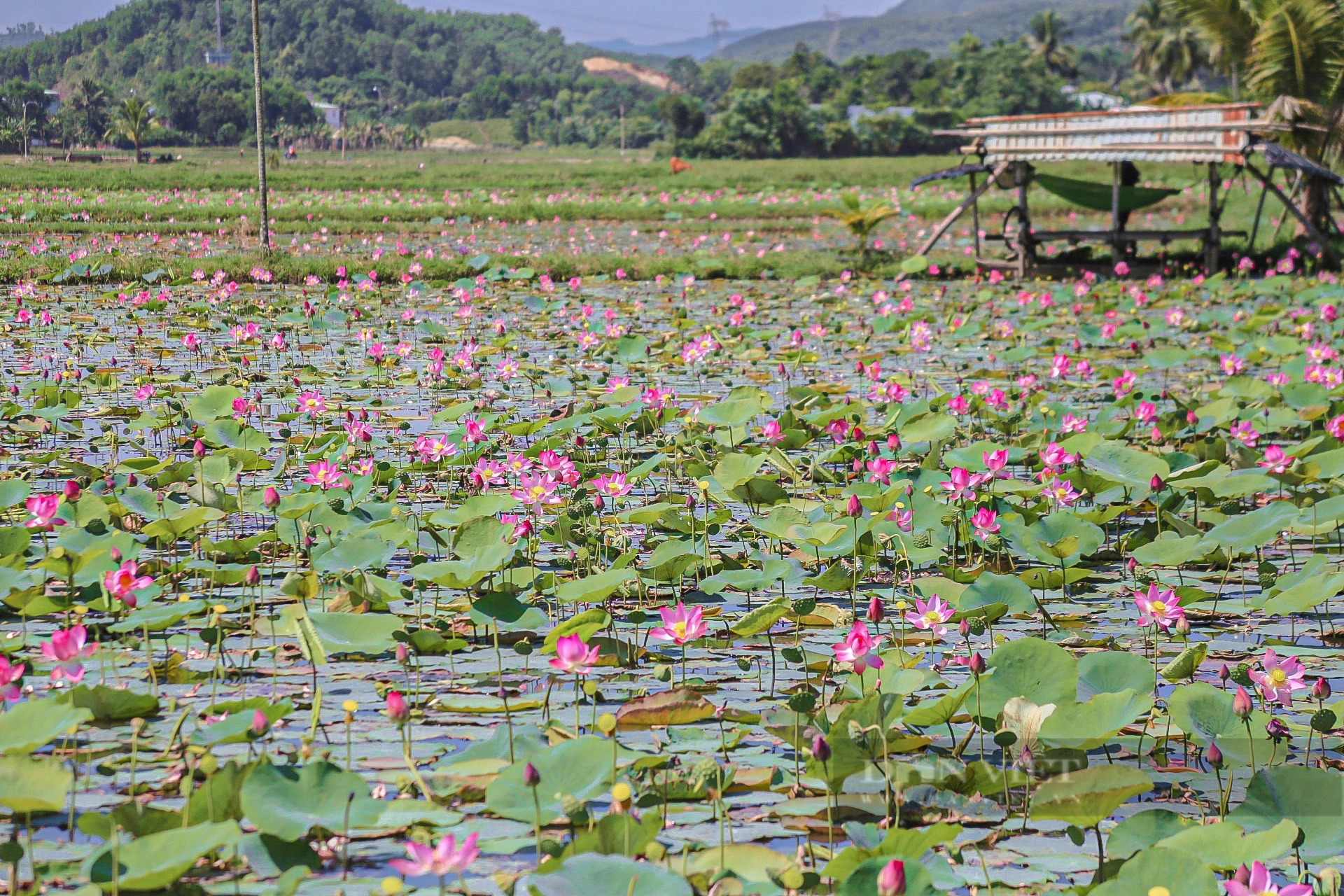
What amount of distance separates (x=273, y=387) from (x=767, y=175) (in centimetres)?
3070

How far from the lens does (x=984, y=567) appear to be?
3.58 metres

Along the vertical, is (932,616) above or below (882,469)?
below

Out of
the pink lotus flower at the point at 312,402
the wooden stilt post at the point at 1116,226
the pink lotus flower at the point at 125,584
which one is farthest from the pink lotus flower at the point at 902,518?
the wooden stilt post at the point at 1116,226

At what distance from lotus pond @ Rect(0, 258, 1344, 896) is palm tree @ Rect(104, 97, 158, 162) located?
20.9 meters

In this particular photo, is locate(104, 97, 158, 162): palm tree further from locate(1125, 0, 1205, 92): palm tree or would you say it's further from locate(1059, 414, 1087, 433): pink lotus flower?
locate(1125, 0, 1205, 92): palm tree

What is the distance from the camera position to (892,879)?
1.49 m

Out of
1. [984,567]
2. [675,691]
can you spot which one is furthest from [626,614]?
[984,567]

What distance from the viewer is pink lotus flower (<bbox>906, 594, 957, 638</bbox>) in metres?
2.62

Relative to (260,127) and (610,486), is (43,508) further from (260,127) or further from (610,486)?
(260,127)

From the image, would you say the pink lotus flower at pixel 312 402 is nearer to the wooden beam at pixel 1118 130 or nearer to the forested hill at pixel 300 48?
the wooden beam at pixel 1118 130

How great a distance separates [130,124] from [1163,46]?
50.8m

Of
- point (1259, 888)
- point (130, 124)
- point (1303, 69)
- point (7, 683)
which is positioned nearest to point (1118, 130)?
point (1303, 69)

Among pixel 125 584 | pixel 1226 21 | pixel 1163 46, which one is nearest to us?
pixel 125 584

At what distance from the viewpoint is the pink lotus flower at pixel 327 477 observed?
3.77 m
